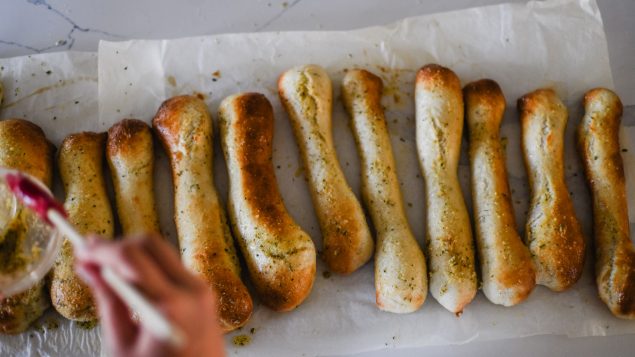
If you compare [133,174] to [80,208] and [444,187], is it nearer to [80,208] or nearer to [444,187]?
[80,208]

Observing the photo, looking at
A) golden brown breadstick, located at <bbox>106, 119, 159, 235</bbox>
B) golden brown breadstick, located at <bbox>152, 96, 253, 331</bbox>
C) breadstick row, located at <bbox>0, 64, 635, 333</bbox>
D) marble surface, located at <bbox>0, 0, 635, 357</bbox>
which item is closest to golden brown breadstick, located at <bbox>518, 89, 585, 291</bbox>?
breadstick row, located at <bbox>0, 64, 635, 333</bbox>

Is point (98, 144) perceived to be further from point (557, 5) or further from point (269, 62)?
point (557, 5)

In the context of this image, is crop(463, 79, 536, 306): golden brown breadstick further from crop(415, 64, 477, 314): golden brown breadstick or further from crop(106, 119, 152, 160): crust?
crop(106, 119, 152, 160): crust

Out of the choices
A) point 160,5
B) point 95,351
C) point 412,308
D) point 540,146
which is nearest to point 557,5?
point 540,146

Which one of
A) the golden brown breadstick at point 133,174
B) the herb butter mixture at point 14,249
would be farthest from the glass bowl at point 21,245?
the golden brown breadstick at point 133,174

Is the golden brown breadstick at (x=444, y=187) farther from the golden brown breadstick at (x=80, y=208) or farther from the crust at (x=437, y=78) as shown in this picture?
the golden brown breadstick at (x=80, y=208)

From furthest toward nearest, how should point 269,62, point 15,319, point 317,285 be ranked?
1. point 269,62
2. point 317,285
3. point 15,319
